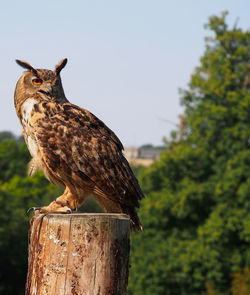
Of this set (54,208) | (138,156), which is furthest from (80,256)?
(138,156)

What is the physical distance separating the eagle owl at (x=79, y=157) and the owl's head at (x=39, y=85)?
11 cm

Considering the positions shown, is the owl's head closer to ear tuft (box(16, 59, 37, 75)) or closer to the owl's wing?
ear tuft (box(16, 59, 37, 75))

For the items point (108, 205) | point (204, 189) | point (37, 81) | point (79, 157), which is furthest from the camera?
point (204, 189)

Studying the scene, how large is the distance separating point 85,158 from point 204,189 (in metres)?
23.5

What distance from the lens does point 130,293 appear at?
96.8ft

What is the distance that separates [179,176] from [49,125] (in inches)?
1000

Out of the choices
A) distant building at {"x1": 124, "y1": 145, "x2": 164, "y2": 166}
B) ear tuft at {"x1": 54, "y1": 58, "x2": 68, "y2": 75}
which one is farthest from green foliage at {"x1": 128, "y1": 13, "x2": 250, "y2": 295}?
ear tuft at {"x1": 54, "y1": 58, "x2": 68, "y2": 75}

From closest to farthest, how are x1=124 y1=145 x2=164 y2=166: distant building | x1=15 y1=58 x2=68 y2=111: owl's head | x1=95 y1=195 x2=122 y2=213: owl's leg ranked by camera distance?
x1=95 y1=195 x2=122 y2=213: owl's leg
x1=15 y1=58 x2=68 y2=111: owl's head
x1=124 y1=145 x2=164 y2=166: distant building

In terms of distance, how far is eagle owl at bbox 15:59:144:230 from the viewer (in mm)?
5328

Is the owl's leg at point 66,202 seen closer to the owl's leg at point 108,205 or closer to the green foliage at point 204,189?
the owl's leg at point 108,205

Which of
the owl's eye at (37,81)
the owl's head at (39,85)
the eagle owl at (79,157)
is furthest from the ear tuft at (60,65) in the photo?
the eagle owl at (79,157)

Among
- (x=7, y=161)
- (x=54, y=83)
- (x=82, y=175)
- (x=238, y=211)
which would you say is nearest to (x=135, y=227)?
(x=82, y=175)

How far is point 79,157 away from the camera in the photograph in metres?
5.37

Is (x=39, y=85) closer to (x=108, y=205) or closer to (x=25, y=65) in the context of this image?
(x=25, y=65)
